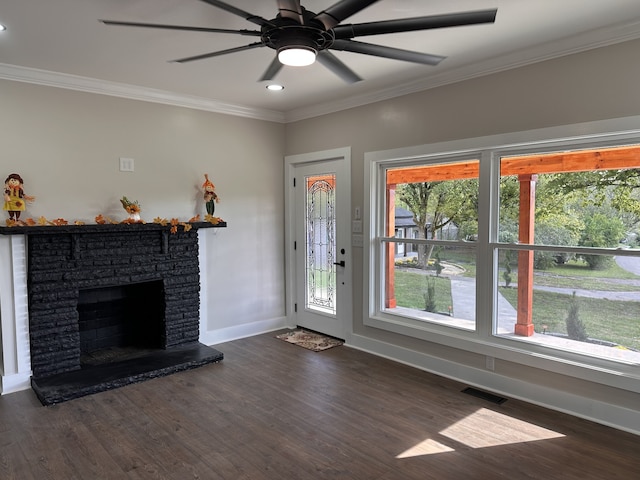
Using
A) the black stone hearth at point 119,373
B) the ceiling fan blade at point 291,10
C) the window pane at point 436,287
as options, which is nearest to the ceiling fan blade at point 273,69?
the ceiling fan blade at point 291,10

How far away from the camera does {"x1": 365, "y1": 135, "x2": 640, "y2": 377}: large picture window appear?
9.59 ft

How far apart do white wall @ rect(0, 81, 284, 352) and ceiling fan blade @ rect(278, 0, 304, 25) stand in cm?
274

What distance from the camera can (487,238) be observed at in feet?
11.5

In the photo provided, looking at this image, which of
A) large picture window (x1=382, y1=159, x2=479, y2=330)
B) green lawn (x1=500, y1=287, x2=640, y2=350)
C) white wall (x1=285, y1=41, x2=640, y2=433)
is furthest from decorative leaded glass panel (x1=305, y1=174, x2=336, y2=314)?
green lawn (x1=500, y1=287, x2=640, y2=350)

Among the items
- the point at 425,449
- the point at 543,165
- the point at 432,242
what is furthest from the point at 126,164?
the point at 543,165

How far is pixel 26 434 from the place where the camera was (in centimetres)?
282

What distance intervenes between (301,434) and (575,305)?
6.94 feet

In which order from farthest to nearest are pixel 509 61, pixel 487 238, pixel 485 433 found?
pixel 487 238 < pixel 509 61 < pixel 485 433

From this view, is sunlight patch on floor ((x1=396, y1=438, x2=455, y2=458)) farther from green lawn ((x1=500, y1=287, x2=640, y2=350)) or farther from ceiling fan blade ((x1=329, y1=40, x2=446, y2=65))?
ceiling fan blade ((x1=329, y1=40, x2=446, y2=65))

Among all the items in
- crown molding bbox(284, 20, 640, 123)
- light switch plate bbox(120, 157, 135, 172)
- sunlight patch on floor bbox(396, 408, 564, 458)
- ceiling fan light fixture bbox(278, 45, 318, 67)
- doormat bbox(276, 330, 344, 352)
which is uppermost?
crown molding bbox(284, 20, 640, 123)

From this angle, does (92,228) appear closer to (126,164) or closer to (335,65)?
(126,164)

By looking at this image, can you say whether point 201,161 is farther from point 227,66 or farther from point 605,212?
point 605,212

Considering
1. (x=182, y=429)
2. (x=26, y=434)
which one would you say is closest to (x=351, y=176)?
(x=182, y=429)

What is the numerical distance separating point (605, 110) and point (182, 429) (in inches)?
136
